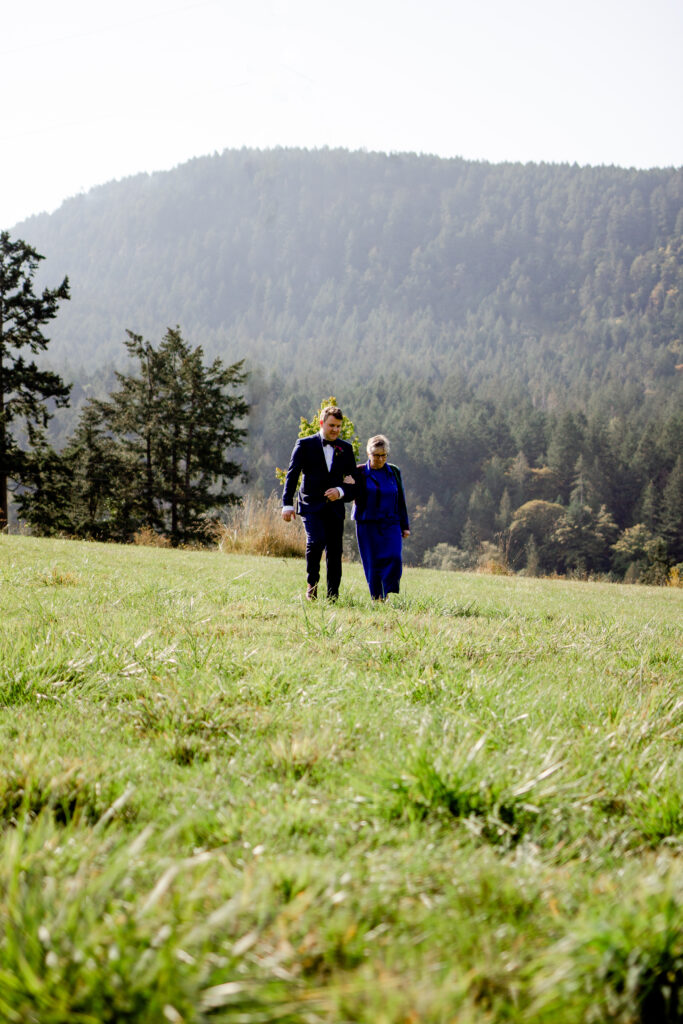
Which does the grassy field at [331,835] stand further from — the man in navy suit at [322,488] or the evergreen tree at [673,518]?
the evergreen tree at [673,518]

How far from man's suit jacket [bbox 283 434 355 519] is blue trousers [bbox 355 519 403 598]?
1.55 ft

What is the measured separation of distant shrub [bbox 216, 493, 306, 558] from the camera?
19562 millimetres

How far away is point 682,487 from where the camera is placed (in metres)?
99.1

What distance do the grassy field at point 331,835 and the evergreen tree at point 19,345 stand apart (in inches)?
1231

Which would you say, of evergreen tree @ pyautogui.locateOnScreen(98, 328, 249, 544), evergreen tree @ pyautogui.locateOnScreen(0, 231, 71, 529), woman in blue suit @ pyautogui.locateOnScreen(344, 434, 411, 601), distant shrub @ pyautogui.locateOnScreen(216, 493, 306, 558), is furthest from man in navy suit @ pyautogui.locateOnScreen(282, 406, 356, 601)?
evergreen tree @ pyautogui.locateOnScreen(98, 328, 249, 544)

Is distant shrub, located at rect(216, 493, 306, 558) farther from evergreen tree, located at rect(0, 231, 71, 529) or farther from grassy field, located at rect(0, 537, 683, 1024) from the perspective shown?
evergreen tree, located at rect(0, 231, 71, 529)

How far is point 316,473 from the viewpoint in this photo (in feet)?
22.7

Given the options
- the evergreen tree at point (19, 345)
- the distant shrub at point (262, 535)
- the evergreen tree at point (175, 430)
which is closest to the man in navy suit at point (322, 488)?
the distant shrub at point (262, 535)

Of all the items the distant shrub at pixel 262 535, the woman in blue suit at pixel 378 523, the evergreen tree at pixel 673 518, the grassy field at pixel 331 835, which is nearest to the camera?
the grassy field at pixel 331 835

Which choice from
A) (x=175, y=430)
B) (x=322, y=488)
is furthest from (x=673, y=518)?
(x=322, y=488)

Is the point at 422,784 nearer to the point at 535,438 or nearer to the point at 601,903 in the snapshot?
the point at 601,903

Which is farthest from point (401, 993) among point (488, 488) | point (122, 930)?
point (488, 488)

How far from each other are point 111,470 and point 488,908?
136ft

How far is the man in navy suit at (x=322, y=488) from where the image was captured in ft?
22.6
